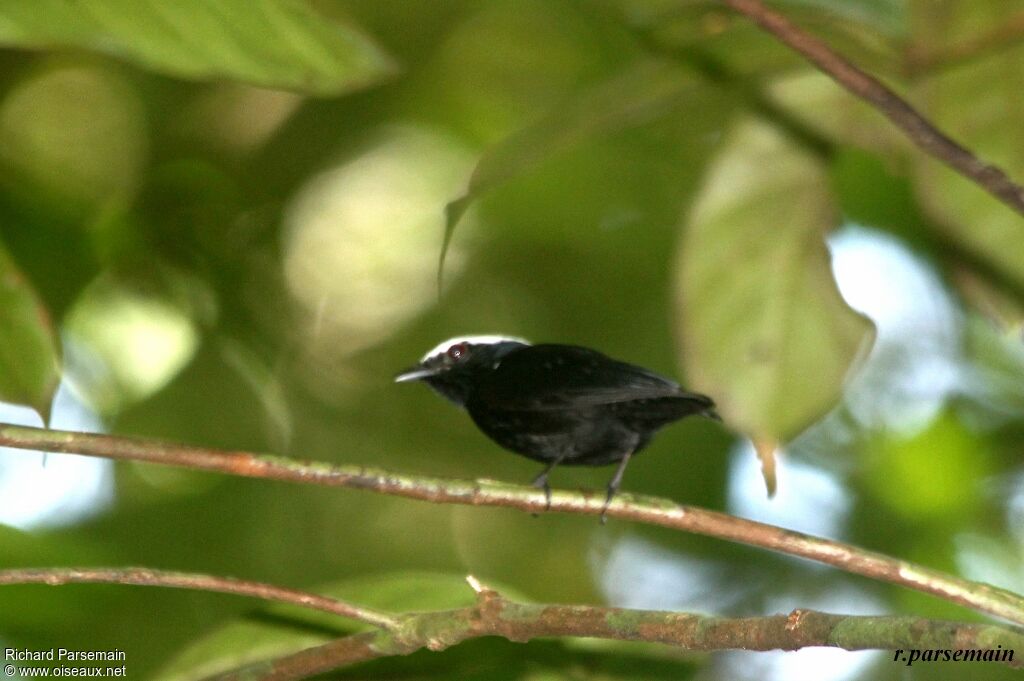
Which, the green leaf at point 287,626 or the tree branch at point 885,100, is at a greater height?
the tree branch at point 885,100

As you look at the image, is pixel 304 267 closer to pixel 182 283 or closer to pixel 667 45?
pixel 182 283

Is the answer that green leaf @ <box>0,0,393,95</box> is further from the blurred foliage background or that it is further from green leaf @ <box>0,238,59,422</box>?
the blurred foliage background

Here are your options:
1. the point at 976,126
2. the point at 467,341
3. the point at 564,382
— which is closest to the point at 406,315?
the point at 467,341

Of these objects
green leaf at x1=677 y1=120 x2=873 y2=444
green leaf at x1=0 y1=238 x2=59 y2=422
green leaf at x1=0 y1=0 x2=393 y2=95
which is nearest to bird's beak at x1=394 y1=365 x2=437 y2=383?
green leaf at x1=677 y1=120 x2=873 y2=444

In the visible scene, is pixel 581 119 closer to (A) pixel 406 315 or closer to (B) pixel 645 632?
(B) pixel 645 632

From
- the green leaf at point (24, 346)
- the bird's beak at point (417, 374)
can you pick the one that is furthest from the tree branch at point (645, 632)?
the bird's beak at point (417, 374)

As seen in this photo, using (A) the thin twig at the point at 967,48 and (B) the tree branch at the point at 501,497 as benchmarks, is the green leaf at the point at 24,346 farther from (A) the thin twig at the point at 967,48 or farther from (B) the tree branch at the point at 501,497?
(A) the thin twig at the point at 967,48

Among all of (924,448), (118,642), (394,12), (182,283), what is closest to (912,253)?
(924,448)
